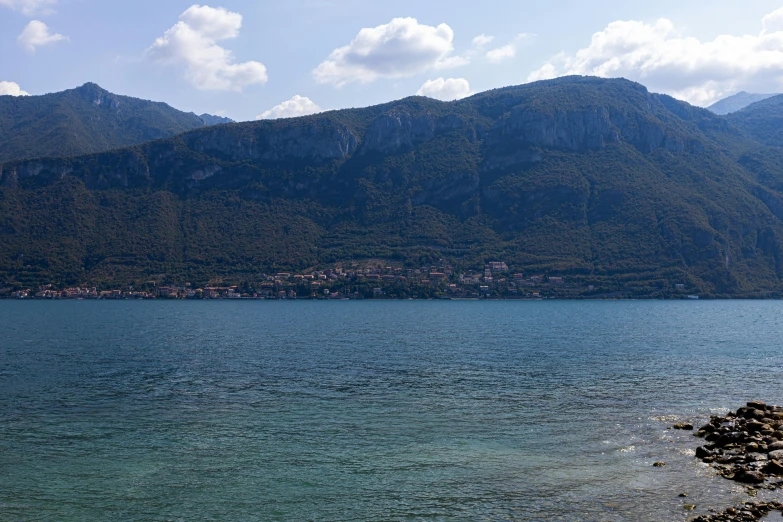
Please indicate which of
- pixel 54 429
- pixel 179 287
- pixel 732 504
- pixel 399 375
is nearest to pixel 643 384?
pixel 399 375

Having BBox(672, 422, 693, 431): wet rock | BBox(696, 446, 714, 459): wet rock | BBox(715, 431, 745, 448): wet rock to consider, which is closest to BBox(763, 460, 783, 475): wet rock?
BBox(696, 446, 714, 459): wet rock

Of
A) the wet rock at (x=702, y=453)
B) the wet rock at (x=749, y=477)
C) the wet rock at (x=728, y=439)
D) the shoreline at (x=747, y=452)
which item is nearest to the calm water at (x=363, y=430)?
the wet rock at (x=702, y=453)

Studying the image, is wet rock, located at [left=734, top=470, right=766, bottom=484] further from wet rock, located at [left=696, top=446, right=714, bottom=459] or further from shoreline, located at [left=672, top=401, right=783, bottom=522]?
wet rock, located at [left=696, top=446, right=714, bottom=459]

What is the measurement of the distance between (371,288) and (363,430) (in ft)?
502

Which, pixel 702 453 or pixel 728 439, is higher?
pixel 728 439

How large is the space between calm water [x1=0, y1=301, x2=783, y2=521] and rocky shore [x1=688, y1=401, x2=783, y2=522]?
85cm

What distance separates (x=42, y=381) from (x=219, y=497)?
2659cm

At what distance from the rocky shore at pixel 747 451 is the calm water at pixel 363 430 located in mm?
854

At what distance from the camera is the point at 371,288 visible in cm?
18200

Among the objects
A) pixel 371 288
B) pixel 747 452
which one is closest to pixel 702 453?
pixel 747 452

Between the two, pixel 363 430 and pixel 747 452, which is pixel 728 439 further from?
pixel 363 430

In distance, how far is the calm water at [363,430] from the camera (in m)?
20.3

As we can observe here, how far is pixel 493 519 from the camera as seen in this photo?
18.8 meters

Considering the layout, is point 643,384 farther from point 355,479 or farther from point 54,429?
point 54,429
